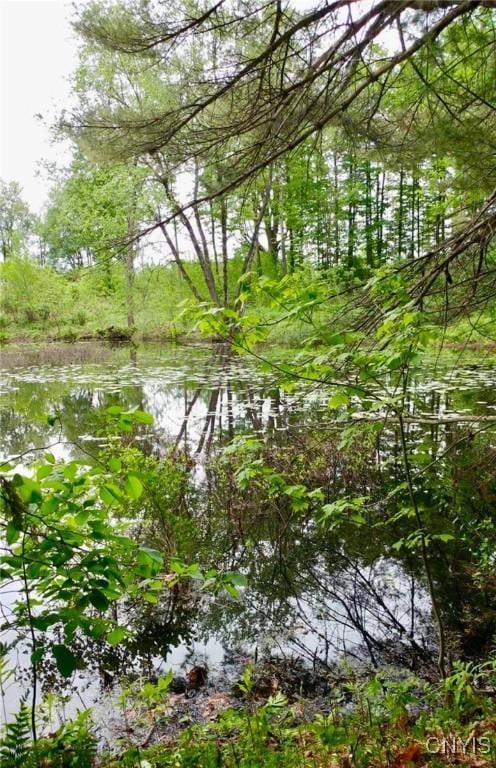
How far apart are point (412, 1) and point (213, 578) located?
2.74 m

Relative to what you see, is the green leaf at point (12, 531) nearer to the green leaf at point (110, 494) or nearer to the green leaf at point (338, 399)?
the green leaf at point (110, 494)

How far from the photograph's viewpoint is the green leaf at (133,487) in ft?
4.50

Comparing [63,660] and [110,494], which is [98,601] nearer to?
[63,660]

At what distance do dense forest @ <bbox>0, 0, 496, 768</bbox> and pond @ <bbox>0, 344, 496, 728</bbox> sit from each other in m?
0.03

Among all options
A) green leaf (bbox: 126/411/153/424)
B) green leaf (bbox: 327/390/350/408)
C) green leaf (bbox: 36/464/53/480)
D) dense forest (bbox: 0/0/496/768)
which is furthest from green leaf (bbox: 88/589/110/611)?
green leaf (bbox: 327/390/350/408)

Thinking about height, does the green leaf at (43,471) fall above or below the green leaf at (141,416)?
below

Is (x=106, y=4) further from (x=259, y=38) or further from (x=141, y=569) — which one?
(x=141, y=569)

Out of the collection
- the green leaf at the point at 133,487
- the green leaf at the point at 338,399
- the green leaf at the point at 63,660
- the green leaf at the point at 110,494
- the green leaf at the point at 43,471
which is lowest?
the green leaf at the point at 63,660

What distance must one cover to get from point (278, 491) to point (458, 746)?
5.11 feet

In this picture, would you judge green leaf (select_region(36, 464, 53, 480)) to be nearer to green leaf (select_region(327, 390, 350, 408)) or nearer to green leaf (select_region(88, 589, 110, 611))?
green leaf (select_region(88, 589, 110, 611))

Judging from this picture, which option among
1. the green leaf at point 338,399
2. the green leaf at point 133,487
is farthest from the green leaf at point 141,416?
the green leaf at point 338,399

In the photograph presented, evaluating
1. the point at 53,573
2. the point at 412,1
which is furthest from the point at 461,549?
the point at 412,1

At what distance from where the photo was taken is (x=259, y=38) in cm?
284

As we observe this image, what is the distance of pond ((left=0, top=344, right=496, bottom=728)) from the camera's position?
3223 mm
